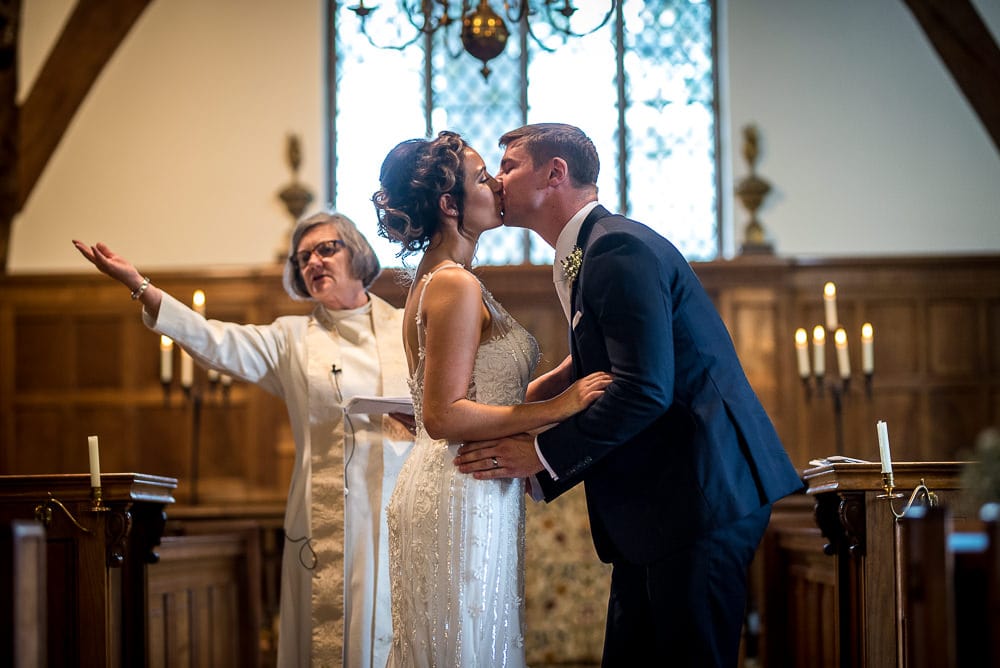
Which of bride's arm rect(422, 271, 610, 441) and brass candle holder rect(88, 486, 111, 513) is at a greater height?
bride's arm rect(422, 271, 610, 441)

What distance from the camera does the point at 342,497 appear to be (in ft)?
14.2

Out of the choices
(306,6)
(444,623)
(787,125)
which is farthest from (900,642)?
(306,6)

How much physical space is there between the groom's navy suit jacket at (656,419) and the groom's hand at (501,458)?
0.08 meters

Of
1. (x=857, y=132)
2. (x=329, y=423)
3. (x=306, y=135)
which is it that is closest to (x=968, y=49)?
(x=857, y=132)

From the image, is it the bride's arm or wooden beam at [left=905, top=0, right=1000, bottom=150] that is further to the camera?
wooden beam at [left=905, top=0, right=1000, bottom=150]

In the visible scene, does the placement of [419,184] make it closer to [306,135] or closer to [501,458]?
[501,458]

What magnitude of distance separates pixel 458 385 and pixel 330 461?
1.54m

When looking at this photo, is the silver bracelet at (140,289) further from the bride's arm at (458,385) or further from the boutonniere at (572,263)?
the boutonniere at (572,263)

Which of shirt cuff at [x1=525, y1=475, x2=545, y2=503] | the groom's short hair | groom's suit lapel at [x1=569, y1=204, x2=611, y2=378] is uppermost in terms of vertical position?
the groom's short hair

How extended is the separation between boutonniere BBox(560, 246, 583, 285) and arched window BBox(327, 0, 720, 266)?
4.50 meters

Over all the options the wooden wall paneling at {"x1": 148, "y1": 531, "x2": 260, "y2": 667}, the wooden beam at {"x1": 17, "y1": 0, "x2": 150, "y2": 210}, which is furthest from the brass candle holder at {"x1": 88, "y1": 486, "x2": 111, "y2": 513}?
the wooden beam at {"x1": 17, "y1": 0, "x2": 150, "y2": 210}

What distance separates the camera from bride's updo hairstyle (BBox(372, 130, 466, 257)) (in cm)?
321

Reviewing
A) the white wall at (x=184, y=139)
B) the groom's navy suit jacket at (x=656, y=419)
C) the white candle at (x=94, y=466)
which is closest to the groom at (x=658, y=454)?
the groom's navy suit jacket at (x=656, y=419)

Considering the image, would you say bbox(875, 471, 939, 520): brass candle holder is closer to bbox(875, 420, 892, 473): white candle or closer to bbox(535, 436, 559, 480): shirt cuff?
bbox(875, 420, 892, 473): white candle
